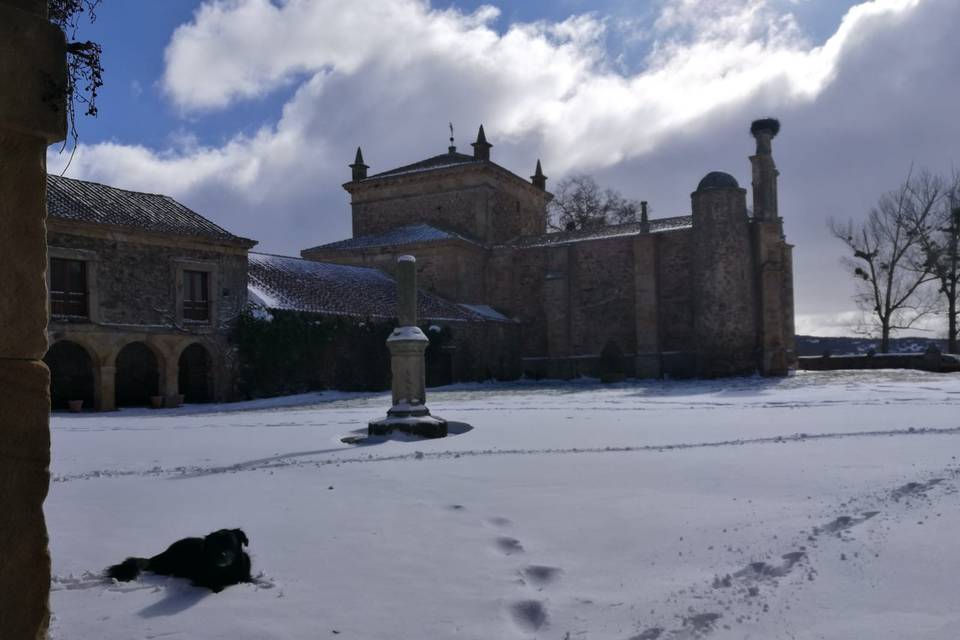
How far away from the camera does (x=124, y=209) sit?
1947 centimetres

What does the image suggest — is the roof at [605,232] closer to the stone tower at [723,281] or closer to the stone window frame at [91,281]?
the stone tower at [723,281]

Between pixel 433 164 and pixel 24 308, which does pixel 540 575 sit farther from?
pixel 433 164

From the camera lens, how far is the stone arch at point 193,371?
68.3ft

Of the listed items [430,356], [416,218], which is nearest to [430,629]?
[430,356]

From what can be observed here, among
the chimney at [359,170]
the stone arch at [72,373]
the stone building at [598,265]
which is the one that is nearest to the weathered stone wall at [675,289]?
the stone building at [598,265]

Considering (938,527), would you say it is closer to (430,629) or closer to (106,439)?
(430,629)

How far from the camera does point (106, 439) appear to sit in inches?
388

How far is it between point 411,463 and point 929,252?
3099cm

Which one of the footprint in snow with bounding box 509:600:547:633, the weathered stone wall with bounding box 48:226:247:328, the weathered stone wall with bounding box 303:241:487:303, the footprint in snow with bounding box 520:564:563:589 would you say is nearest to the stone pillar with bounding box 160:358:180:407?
the weathered stone wall with bounding box 48:226:247:328


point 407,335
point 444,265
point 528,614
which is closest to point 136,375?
point 407,335

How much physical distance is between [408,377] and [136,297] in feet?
37.5

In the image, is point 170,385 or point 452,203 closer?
point 170,385

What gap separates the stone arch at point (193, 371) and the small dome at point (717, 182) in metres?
17.4

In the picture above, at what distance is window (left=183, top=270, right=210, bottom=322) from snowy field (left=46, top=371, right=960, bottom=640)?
12148 mm
